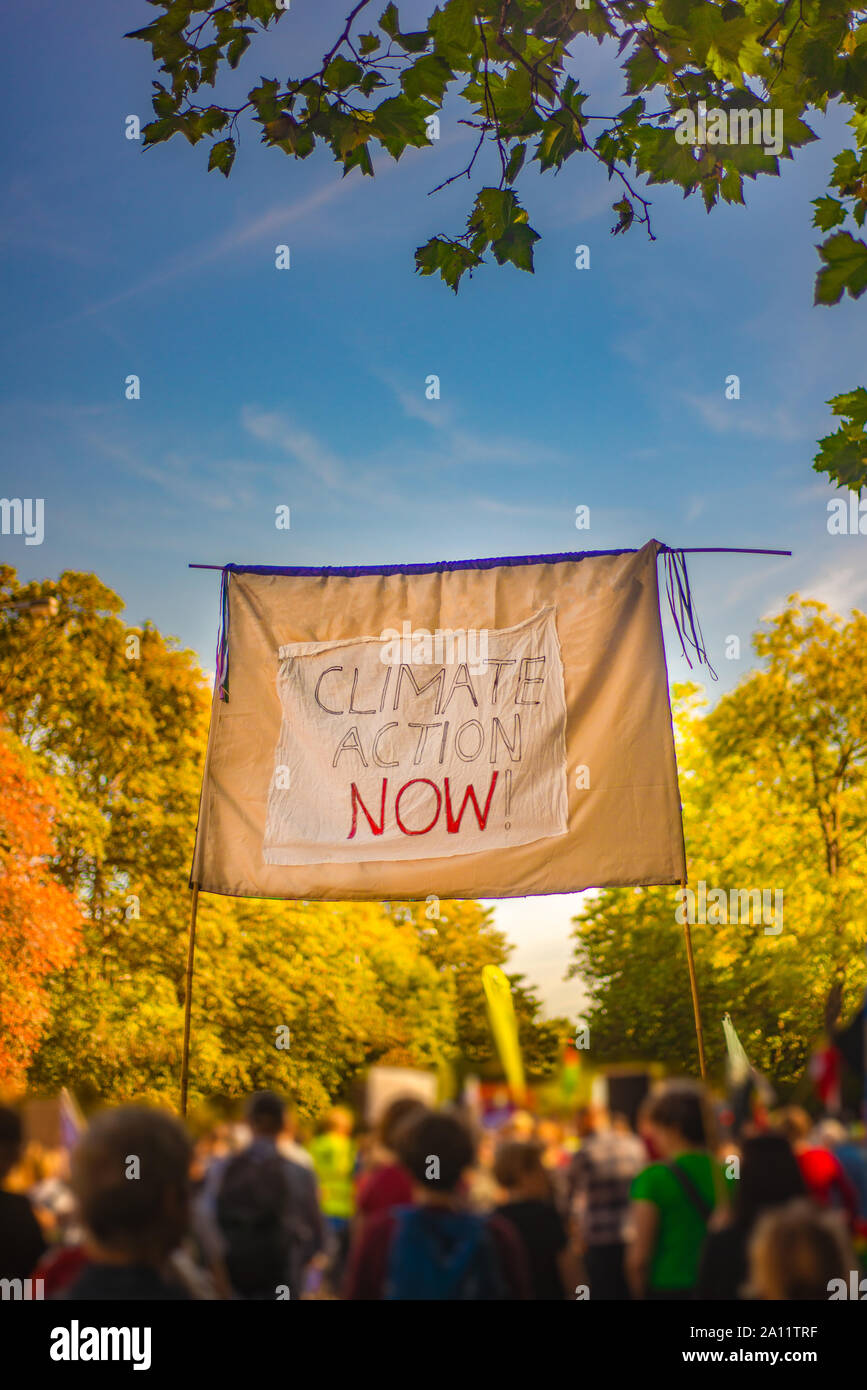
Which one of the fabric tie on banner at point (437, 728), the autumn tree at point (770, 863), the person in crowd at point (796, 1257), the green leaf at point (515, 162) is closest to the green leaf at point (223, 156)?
the green leaf at point (515, 162)

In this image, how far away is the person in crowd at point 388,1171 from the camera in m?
1.53

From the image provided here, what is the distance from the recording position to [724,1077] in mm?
1795

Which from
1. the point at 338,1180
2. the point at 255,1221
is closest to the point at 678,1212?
the point at 338,1180

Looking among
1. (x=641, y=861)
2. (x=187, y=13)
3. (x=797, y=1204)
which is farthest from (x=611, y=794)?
(x=187, y=13)

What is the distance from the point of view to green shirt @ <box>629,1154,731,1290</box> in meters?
1.51

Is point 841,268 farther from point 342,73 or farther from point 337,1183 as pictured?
point 337,1183

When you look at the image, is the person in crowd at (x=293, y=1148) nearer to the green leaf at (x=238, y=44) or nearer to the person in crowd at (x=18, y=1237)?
the person in crowd at (x=18, y=1237)

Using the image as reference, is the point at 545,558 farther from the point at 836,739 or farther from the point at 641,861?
the point at 836,739

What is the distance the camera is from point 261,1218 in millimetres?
1552

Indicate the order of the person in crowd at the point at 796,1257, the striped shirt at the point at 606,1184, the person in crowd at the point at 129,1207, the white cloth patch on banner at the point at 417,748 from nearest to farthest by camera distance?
the person in crowd at the point at 129,1207 < the person in crowd at the point at 796,1257 < the striped shirt at the point at 606,1184 < the white cloth patch on banner at the point at 417,748

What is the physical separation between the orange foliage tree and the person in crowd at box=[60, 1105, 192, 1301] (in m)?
19.0

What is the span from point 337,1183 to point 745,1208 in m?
0.57

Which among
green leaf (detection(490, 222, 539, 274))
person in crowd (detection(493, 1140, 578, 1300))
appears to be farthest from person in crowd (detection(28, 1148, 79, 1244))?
green leaf (detection(490, 222, 539, 274))

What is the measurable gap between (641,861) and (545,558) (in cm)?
131
